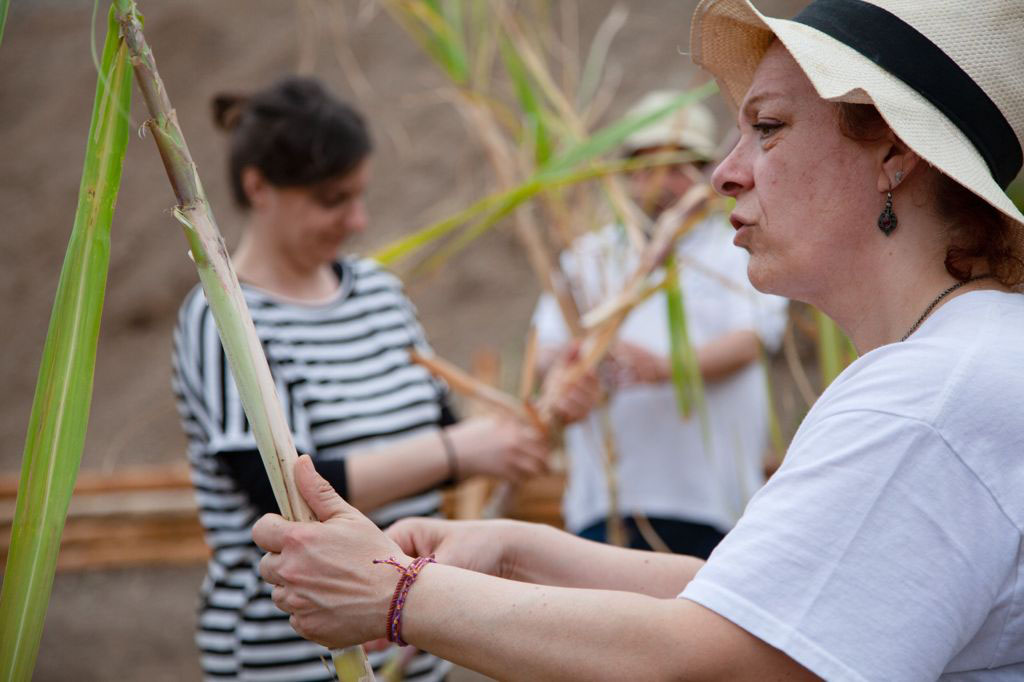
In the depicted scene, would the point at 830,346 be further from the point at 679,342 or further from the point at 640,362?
the point at 640,362

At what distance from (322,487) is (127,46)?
37cm

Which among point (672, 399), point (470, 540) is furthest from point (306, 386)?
point (672, 399)

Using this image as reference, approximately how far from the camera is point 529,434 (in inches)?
74.2

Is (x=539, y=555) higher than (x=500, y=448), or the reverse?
(x=500, y=448)

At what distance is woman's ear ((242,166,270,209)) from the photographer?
5.77ft

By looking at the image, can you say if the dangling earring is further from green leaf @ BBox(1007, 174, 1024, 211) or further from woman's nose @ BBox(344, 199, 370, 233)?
woman's nose @ BBox(344, 199, 370, 233)

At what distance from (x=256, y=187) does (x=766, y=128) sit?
3.48 ft

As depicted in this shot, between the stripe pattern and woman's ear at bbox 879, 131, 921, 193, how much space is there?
942 millimetres

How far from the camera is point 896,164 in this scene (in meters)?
0.87

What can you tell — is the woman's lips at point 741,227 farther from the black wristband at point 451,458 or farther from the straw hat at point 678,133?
the straw hat at point 678,133

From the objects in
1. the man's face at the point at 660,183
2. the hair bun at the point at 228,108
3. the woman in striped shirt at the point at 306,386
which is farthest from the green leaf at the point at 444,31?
the man's face at the point at 660,183

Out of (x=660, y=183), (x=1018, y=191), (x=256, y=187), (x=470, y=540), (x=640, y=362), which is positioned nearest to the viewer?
(x=470, y=540)

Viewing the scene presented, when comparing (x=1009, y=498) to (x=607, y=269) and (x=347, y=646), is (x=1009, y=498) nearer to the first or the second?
(x=347, y=646)

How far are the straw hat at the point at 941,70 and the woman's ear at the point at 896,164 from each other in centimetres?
Result: 3
